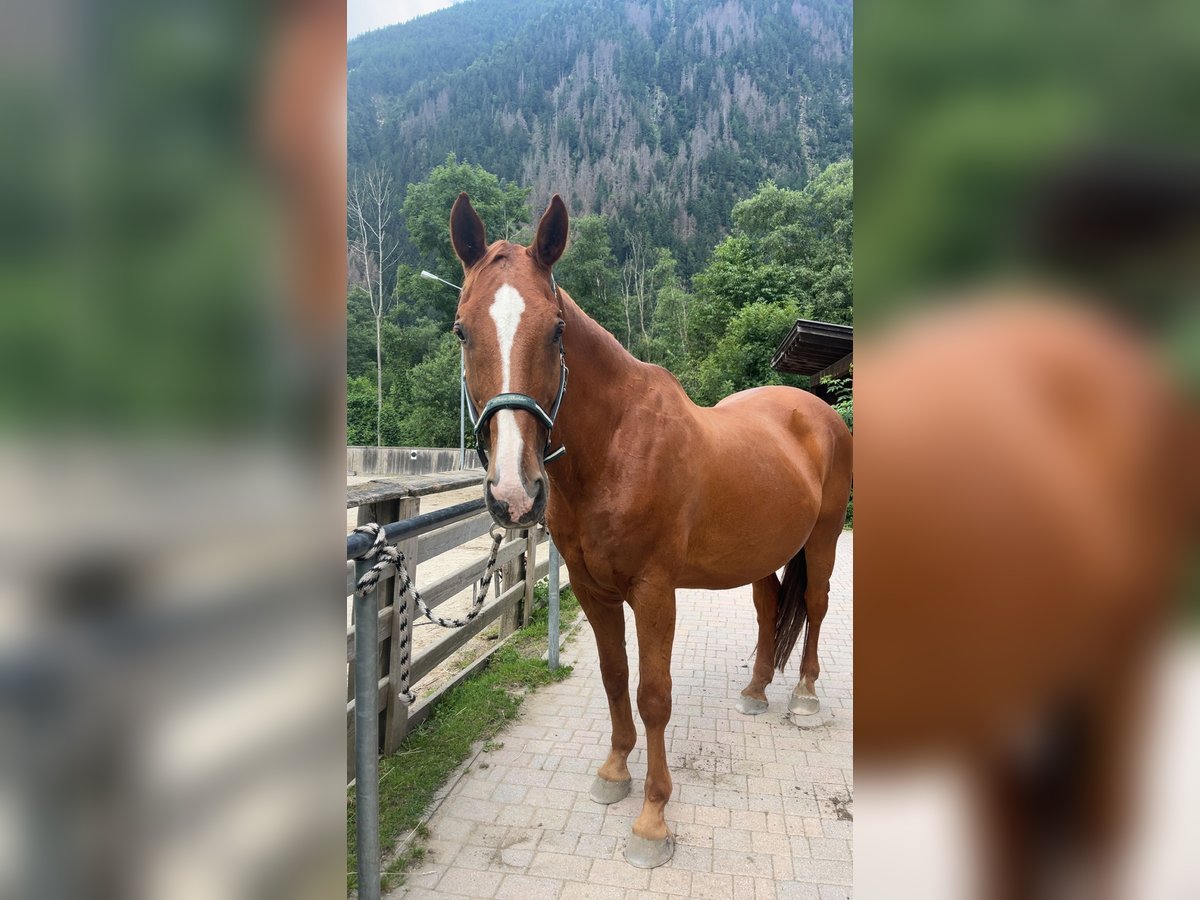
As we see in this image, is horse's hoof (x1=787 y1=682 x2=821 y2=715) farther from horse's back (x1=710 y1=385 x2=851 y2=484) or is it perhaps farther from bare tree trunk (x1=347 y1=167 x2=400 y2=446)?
bare tree trunk (x1=347 y1=167 x2=400 y2=446)

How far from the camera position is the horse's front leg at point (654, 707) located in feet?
7.36

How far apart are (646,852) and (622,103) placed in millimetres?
95925

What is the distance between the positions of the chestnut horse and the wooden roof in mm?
4566

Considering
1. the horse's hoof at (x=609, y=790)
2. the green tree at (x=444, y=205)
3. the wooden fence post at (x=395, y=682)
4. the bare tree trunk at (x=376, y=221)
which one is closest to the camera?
the horse's hoof at (x=609, y=790)

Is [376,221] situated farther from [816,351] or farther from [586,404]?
[586,404]
